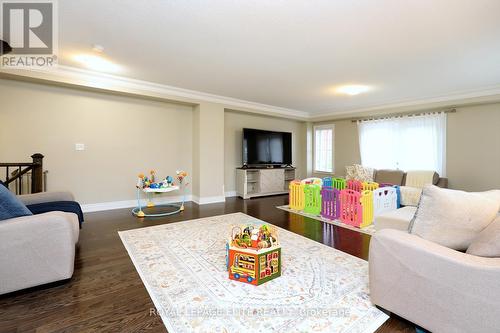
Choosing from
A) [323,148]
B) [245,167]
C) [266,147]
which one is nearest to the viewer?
[245,167]

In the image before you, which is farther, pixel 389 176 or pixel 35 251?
pixel 389 176

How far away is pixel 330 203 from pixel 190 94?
11.5 ft

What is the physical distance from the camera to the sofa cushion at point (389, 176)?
5477 mm

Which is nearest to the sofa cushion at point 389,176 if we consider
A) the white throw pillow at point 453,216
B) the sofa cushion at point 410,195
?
the sofa cushion at point 410,195

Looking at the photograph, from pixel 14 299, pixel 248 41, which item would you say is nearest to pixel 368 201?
pixel 248 41

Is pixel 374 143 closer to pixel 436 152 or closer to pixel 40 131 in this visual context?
pixel 436 152

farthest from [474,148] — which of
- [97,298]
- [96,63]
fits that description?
[96,63]

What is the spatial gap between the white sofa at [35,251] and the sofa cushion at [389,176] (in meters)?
5.92

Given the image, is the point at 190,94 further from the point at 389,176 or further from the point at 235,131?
the point at 389,176

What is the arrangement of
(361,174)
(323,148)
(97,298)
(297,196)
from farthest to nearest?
1. (323,148)
2. (361,174)
3. (297,196)
4. (97,298)

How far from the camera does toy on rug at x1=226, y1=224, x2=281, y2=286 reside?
1971 mm

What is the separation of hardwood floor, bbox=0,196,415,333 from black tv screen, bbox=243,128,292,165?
3.40 meters

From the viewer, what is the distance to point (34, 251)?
6.06 feet

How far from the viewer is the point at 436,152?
5.17m
